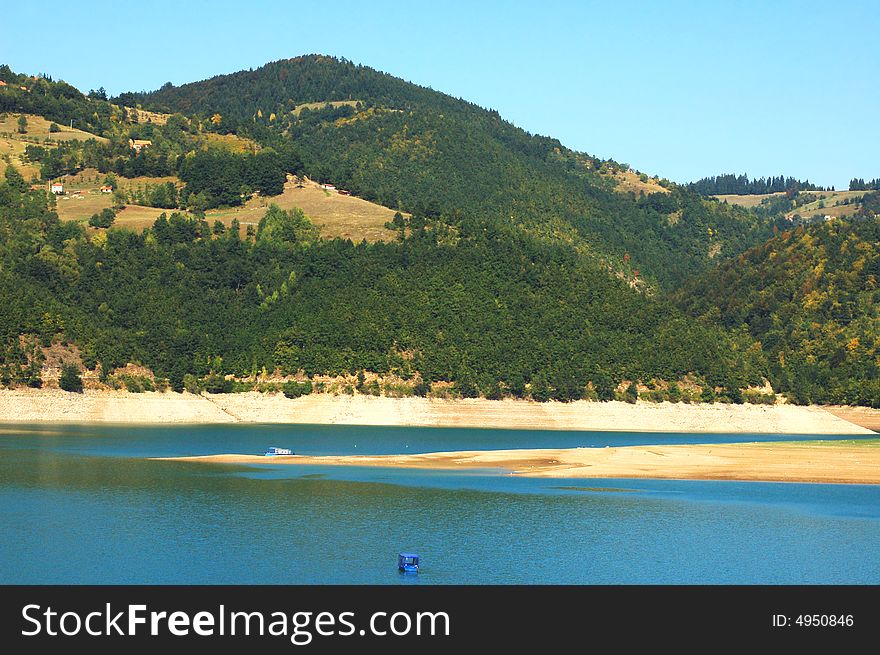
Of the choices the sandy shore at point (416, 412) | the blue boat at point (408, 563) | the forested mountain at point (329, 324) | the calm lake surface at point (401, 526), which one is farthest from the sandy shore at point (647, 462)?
the forested mountain at point (329, 324)

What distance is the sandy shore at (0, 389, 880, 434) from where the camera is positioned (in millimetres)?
162625

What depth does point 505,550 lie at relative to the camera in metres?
66.4

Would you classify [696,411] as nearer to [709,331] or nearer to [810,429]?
[810,429]

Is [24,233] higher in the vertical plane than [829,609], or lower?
higher

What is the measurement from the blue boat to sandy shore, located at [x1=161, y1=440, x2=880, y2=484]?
140ft

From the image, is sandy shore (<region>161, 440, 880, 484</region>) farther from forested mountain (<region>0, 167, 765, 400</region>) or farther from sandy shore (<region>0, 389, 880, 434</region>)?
forested mountain (<region>0, 167, 765, 400</region>)

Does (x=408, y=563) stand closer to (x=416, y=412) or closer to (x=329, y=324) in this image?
(x=416, y=412)

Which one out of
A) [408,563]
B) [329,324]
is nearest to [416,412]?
[329,324]

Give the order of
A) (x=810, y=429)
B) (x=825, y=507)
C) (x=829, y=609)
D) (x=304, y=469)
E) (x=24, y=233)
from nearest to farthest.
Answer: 1. (x=829, y=609)
2. (x=825, y=507)
3. (x=304, y=469)
4. (x=810, y=429)
5. (x=24, y=233)

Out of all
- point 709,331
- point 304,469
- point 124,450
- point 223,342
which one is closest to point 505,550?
point 304,469

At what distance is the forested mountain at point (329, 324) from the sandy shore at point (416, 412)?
2.81 metres

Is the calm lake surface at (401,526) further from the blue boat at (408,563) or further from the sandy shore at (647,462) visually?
the sandy shore at (647,462)

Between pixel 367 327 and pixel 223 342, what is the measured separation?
20954 millimetres

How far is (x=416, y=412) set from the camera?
16862 centimetres
